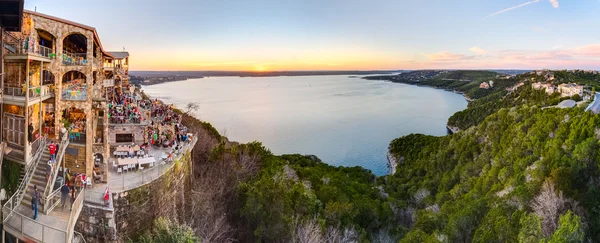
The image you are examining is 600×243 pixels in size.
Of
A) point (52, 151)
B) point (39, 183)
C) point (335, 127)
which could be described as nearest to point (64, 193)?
point (39, 183)

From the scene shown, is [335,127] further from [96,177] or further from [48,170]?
[48,170]

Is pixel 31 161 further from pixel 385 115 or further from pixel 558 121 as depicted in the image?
pixel 385 115

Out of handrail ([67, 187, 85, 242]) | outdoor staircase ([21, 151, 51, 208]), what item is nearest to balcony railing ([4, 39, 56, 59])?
outdoor staircase ([21, 151, 51, 208])

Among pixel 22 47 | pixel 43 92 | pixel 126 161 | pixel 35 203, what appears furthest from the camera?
pixel 126 161

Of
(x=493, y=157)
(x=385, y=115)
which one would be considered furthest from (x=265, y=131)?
(x=493, y=157)

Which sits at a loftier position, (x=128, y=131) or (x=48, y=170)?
(x=128, y=131)

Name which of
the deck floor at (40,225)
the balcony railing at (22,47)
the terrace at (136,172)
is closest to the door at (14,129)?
the balcony railing at (22,47)

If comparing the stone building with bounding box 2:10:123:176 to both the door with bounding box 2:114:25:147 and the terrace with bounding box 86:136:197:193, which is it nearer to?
the door with bounding box 2:114:25:147
